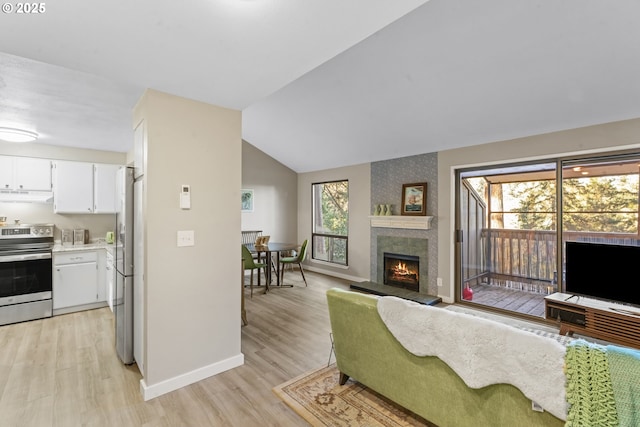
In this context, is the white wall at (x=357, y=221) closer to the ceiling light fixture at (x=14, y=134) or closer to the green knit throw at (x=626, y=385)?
the green knit throw at (x=626, y=385)

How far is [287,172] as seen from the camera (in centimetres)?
737

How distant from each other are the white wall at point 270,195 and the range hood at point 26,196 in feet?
10.6

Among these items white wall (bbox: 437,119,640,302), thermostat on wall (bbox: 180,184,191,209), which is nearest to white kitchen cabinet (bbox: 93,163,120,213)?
thermostat on wall (bbox: 180,184,191,209)

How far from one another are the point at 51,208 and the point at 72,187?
0.50 meters

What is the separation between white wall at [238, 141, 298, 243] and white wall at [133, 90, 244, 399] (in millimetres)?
4018

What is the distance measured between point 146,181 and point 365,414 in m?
2.30

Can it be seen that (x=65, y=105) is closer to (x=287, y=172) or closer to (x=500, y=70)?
(x=500, y=70)

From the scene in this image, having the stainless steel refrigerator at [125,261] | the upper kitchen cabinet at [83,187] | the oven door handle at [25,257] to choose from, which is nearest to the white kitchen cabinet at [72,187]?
the upper kitchen cabinet at [83,187]

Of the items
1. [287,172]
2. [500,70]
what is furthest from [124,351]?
[287,172]

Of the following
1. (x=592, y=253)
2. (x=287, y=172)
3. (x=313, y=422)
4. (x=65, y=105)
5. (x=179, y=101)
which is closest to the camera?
(x=313, y=422)

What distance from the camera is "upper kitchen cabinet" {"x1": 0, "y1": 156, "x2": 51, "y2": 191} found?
3982 millimetres

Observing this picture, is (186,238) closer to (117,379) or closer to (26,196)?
(117,379)

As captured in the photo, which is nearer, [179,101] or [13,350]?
[179,101]

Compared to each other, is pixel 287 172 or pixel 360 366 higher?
pixel 287 172
